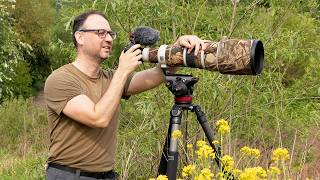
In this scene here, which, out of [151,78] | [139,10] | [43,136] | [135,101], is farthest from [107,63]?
[43,136]

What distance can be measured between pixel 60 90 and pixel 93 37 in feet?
1.03

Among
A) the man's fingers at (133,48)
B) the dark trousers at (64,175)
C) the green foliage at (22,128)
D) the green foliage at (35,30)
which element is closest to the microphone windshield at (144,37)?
the man's fingers at (133,48)

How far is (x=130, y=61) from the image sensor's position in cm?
263

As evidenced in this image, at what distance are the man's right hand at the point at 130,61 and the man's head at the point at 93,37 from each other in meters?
0.13

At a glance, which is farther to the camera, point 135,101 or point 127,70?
point 135,101

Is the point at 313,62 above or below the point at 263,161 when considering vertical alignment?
above

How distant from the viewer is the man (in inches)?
101

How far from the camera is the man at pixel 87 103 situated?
2.56m

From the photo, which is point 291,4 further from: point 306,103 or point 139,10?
point 139,10

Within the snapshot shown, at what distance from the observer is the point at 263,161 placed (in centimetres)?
440

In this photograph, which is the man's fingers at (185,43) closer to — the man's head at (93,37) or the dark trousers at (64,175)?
the man's head at (93,37)

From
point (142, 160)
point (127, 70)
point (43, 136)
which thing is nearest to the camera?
point (127, 70)

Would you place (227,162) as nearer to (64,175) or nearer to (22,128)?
(64,175)

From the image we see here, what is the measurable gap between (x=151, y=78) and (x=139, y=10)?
1264mm
